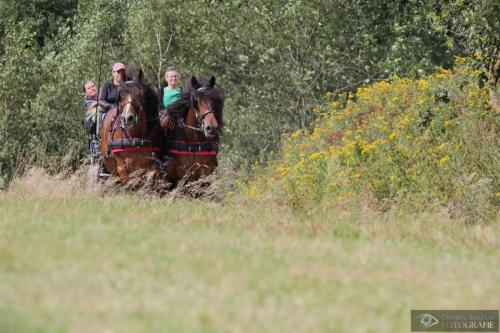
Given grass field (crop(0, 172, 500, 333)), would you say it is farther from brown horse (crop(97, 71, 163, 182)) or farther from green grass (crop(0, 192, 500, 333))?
brown horse (crop(97, 71, 163, 182))

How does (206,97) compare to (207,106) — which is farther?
(206,97)

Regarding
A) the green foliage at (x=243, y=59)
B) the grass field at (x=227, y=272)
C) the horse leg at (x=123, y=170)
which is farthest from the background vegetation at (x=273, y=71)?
the grass field at (x=227, y=272)

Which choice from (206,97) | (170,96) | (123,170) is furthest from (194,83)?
(123,170)

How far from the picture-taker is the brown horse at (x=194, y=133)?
19828 millimetres

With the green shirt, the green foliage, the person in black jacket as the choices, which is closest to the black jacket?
the person in black jacket

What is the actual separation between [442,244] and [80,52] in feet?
75.7

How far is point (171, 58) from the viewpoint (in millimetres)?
34688

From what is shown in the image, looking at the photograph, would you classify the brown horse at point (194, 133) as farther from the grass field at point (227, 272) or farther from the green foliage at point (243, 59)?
the green foliage at point (243, 59)

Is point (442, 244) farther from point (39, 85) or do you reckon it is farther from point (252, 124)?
point (39, 85)

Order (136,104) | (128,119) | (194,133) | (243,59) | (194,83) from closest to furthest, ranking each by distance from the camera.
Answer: (128,119) → (136,104) → (194,133) → (194,83) → (243,59)

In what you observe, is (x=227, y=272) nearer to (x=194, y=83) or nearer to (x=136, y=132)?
(x=136, y=132)

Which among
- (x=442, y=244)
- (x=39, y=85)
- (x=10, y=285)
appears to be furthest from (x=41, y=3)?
(x=10, y=285)

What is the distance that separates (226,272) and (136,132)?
10373 millimetres

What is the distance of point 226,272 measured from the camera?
9.61 meters
